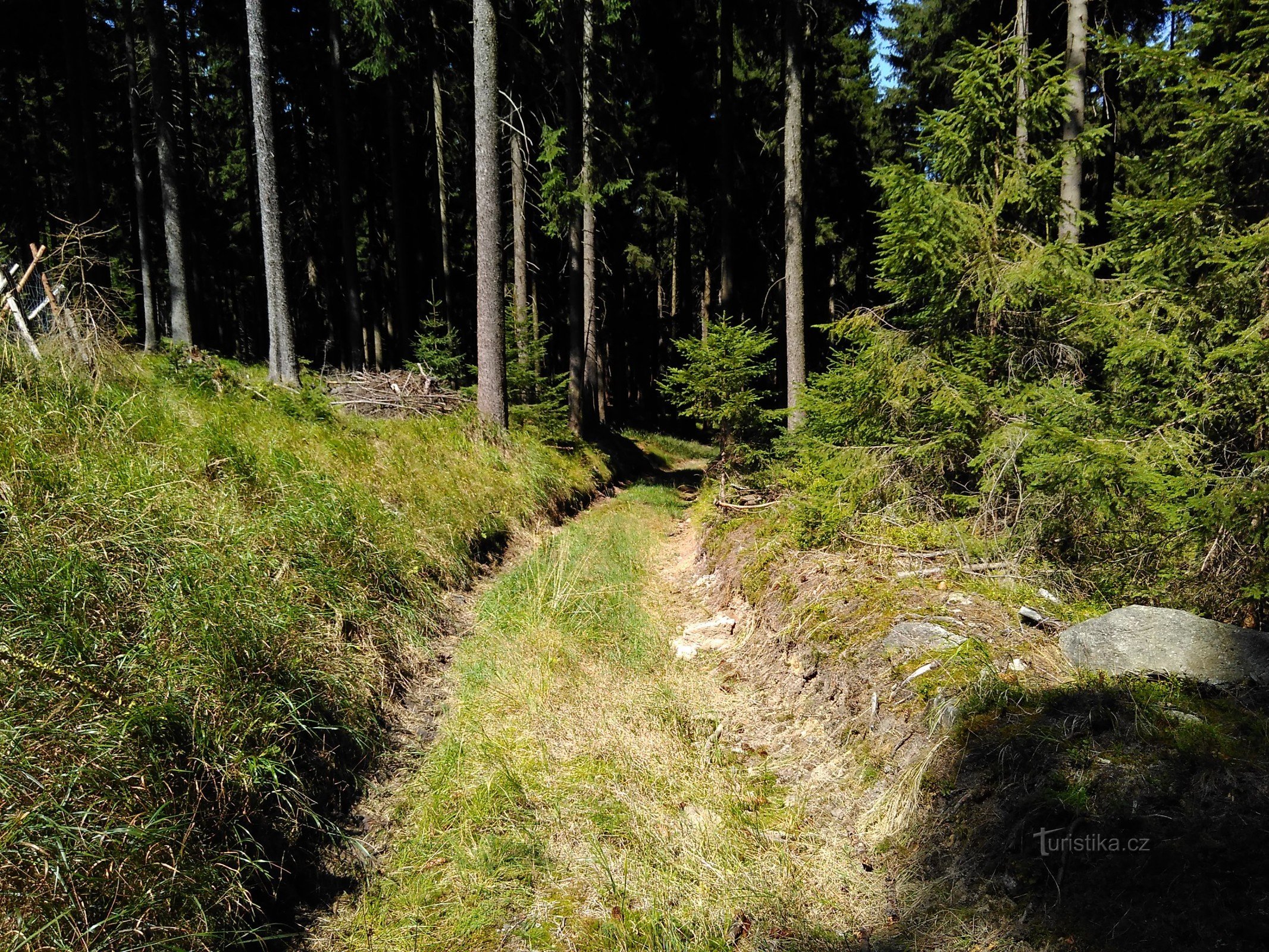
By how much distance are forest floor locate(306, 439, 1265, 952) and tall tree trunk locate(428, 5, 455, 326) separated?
13559mm

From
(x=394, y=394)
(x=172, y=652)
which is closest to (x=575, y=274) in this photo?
(x=394, y=394)

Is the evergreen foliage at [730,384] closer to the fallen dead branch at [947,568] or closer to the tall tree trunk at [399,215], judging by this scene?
the fallen dead branch at [947,568]

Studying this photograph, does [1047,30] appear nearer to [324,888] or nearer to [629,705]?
[629,705]

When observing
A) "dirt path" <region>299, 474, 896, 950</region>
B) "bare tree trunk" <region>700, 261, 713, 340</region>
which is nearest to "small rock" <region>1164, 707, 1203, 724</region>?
"dirt path" <region>299, 474, 896, 950</region>

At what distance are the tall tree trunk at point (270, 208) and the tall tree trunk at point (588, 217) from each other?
6.20m

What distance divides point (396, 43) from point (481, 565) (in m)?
12.3

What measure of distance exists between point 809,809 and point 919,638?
130cm

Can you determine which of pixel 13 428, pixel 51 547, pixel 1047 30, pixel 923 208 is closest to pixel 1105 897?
pixel 51 547

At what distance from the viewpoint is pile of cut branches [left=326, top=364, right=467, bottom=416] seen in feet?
37.7

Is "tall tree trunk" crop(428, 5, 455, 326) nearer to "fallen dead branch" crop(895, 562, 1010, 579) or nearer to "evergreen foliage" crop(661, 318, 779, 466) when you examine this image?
"evergreen foliage" crop(661, 318, 779, 466)

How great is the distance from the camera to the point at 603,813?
3.58 metres

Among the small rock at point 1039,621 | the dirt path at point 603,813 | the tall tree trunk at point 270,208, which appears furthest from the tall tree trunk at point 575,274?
the small rock at point 1039,621

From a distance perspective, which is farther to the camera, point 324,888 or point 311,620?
point 311,620

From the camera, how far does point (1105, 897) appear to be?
2.38 meters
